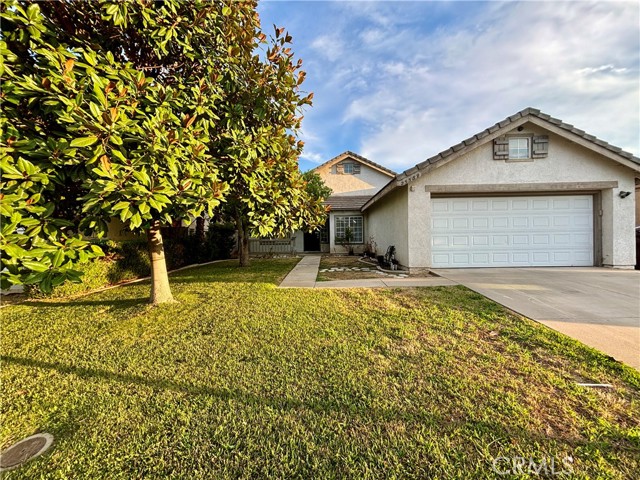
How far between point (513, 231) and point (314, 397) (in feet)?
33.2

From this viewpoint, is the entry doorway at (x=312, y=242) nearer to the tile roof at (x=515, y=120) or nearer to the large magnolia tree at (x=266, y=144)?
the tile roof at (x=515, y=120)

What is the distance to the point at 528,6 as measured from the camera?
22.5 ft

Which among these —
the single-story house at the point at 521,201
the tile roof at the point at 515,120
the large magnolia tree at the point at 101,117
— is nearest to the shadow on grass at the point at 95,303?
the large magnolia tree at the point at 101,117

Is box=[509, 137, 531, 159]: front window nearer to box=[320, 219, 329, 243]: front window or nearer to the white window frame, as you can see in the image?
box=[320, 219, 329, 243]: front window

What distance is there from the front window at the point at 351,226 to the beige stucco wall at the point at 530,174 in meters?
9.99

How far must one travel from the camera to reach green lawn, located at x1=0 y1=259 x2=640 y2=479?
2.07m

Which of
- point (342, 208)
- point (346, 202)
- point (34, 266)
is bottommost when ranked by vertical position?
point (34, 266)

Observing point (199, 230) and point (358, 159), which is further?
point (358, 159)

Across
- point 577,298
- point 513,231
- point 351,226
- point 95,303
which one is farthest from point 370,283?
point 351,226

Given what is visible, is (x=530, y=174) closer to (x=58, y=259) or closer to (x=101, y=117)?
(x=101, y=117)

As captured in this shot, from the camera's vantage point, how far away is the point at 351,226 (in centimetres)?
1923

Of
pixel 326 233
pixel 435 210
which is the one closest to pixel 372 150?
pixel 326 233

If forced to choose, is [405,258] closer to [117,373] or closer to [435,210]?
[435,210]

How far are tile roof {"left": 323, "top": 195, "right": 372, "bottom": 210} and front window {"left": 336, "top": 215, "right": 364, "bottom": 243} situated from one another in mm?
→ 772
